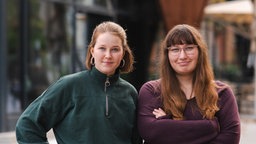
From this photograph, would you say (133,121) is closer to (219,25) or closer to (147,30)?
(147,30)

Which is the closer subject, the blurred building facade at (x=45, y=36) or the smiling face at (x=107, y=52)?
the smiling face at (x=107, y=52)

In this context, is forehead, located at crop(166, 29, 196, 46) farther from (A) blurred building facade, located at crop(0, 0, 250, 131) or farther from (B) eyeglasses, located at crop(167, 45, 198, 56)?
(A) blurred building facade, located at crop(0, 0, 250, 131)

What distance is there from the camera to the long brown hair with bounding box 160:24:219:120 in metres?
3.06

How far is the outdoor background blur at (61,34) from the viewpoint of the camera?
973 centimetres

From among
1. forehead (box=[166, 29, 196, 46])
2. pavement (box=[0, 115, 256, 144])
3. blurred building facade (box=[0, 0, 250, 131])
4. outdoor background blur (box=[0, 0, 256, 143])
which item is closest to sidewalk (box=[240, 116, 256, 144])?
pavement (box=[0, 115, 256, 144])

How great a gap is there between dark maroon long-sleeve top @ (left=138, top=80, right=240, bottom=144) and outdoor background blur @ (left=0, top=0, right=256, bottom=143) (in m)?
3.93

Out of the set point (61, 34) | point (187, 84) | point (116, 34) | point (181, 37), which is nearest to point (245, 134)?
point (61, 34)

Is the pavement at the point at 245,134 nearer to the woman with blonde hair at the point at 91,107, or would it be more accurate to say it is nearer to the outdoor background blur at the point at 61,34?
the outdoor background blur at the point at 61,34

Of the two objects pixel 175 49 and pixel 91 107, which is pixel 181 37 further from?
pixel 91 107

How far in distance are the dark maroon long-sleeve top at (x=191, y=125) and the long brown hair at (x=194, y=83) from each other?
0.04 meters

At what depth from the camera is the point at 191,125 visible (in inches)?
119

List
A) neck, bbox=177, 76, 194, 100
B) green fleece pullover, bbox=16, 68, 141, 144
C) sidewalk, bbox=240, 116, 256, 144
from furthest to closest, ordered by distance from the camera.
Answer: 1. sidewalk, bbox=240, 116, 256, 144
2. neck, bbox=177, 76, 194, 100
3. green fleece pullover, bbox=16, 68, 141, 144

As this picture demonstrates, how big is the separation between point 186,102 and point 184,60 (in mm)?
220

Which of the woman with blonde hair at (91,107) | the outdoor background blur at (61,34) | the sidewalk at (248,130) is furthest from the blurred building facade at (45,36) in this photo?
the woman with blonde hair at (91,107)
